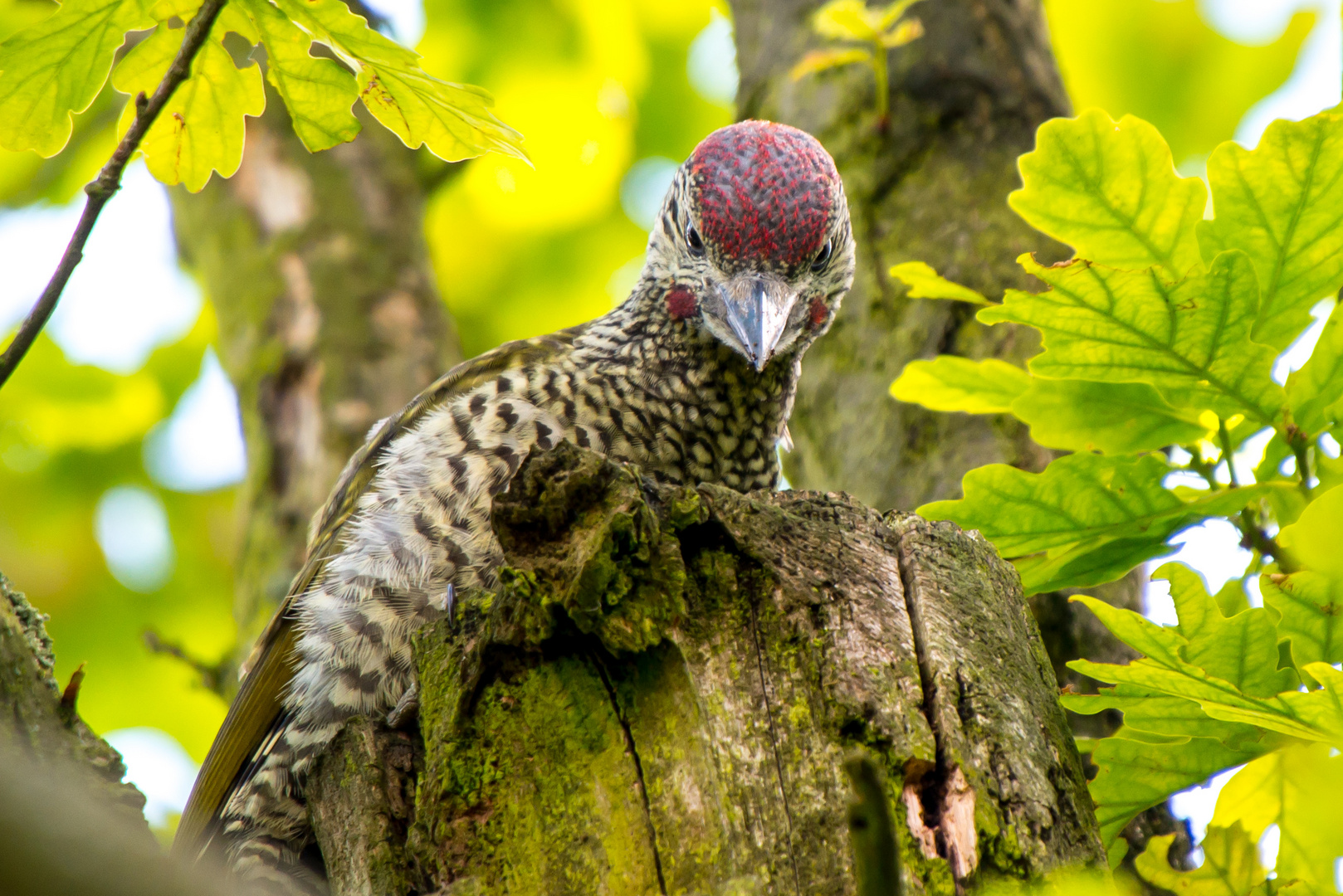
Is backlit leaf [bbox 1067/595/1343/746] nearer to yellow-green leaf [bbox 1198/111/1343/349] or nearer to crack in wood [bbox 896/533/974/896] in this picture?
crack in wood [bbox 896/533/974/896]

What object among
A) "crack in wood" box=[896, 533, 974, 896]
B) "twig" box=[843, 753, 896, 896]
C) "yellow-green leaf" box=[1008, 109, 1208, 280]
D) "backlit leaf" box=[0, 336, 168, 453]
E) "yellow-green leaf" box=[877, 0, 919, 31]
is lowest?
"twig" box=[843, 753, 896, 896]

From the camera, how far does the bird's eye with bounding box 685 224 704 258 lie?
3.12 meters

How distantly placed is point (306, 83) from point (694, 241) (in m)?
1.32

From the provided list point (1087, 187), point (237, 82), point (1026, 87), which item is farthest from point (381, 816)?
point (1026, 87)

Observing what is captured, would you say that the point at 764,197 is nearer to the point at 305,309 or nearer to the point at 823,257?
the point at 823,257

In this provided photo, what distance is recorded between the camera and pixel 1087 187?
1.89m

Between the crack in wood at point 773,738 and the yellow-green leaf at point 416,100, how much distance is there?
0.89m

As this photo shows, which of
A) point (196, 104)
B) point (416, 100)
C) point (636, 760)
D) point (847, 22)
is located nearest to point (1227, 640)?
point (636, 760)

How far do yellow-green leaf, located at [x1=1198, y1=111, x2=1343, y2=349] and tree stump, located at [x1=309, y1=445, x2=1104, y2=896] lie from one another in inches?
26.0

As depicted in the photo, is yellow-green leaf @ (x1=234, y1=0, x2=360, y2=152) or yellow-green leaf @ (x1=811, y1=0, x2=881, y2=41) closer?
yellow-green leaf @ (x1=234, y1=0, x2=360, y2=152)

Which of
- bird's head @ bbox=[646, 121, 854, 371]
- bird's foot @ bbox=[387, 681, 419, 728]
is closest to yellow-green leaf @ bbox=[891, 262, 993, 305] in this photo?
bird's head @ bbox=[646, 121, 854, 371]

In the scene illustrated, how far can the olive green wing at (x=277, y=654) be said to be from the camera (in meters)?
2.98

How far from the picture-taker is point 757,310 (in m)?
2.90

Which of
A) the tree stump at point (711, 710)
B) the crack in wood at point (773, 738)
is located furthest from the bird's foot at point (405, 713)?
the crack in wood at point (773, 738)
